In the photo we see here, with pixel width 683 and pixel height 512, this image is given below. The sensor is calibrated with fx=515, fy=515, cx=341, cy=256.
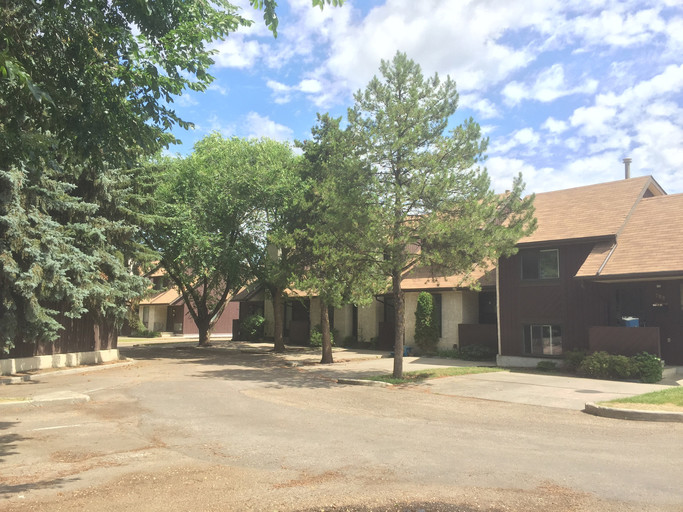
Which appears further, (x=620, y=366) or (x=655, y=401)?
(x=620, y=366)

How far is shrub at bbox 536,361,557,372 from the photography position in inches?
769

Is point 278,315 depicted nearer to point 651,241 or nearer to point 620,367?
point 620,367

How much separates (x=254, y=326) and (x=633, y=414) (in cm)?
3121

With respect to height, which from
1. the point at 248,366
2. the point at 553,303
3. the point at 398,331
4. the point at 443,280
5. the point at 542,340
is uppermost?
the point at 443,280

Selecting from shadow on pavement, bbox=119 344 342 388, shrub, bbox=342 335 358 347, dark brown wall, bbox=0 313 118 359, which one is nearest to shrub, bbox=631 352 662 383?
shadow on pavement, bbox=119 344 342 388

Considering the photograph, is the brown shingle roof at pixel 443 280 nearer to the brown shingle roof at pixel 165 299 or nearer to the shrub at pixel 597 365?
the shrub at pixel 597 365

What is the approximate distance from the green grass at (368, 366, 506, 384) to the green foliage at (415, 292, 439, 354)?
17.8 ft

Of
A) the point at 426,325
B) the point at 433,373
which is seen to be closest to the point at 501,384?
the point at 433,373

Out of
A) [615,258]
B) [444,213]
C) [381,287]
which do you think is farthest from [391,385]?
[615,258]

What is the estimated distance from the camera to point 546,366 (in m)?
19.7

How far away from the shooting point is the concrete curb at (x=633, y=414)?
1039 centimetres

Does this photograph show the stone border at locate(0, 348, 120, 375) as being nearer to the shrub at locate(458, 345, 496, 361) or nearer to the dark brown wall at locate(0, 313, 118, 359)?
the dark brown wall at locate(0, 313, 118, 359)

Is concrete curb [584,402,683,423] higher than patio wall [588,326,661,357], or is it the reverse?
patio wall [588,326,661,357]

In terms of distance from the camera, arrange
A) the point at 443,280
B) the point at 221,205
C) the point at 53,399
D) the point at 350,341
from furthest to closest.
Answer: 1. the point at 350,341
2. the point at 443,280
3. the point at 221,205
4. the point at 53,399
